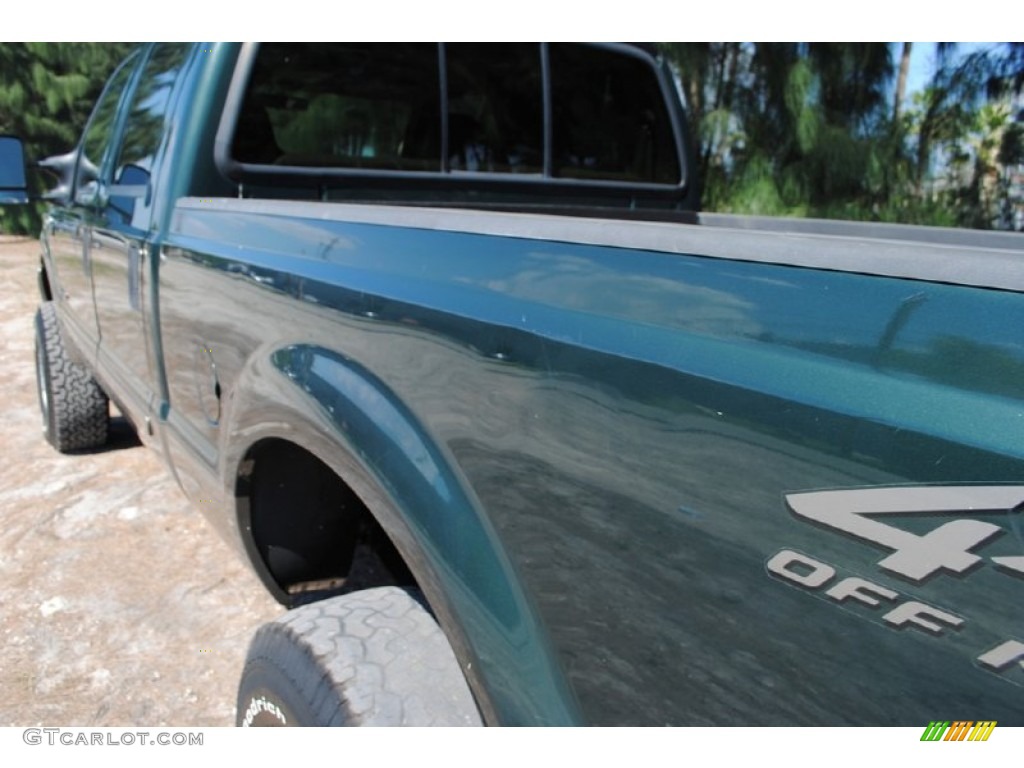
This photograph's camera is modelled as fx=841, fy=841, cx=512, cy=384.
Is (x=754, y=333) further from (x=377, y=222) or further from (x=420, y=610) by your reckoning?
(x=420, y=610)

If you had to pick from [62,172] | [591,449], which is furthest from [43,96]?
[591,449]

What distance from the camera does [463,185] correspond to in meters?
2.91

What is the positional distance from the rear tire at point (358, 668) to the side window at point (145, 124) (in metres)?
1.56

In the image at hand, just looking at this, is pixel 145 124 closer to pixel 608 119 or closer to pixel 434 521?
pixel 608 119

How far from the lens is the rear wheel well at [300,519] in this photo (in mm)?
1902

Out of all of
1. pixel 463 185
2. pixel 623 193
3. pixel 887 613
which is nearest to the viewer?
pixel 887 613

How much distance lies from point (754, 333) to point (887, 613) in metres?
0.29

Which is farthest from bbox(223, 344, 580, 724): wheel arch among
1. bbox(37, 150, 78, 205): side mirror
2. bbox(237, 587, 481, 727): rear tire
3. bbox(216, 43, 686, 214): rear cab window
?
bbox(37, 150, 78, 205): side mirror

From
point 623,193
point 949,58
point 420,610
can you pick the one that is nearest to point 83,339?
point 623,193

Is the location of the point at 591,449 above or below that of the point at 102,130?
below

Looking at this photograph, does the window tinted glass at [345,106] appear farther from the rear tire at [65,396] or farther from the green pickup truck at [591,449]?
the rear tire at [65,396]

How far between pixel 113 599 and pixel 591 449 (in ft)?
8.07

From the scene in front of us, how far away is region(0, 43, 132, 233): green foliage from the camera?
447 inches

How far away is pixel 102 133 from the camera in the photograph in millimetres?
3430
